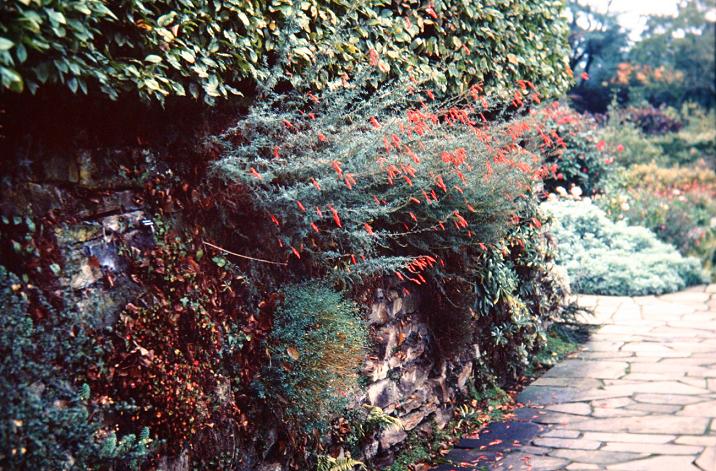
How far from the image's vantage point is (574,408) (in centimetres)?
507

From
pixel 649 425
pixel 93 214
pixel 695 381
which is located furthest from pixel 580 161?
pixel 93 214

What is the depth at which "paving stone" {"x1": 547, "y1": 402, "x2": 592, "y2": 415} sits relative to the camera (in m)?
5.00

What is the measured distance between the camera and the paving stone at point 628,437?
434 cm

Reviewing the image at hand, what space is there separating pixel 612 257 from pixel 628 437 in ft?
16.4

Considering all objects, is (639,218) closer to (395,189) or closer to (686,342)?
(686,342)

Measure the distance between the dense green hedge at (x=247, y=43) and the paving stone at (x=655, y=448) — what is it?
2762 mm

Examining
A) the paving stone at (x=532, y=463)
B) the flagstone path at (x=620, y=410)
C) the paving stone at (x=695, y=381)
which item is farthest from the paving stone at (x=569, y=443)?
the paving stone at (x=695, y=381)

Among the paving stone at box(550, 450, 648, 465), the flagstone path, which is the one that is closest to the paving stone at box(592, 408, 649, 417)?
the flagstone path

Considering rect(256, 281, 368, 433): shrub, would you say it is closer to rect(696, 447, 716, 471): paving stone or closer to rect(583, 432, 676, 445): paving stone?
rect(583, 432, 676, 445): paving stone

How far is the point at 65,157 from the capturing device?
2783mm

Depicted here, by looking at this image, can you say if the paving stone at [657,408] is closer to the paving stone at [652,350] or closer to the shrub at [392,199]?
the shrub at [392,199]

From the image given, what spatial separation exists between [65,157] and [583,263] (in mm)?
7395

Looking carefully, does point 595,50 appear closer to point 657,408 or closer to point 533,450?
point 657,408

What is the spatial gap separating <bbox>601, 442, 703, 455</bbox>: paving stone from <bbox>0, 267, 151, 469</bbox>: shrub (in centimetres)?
295
